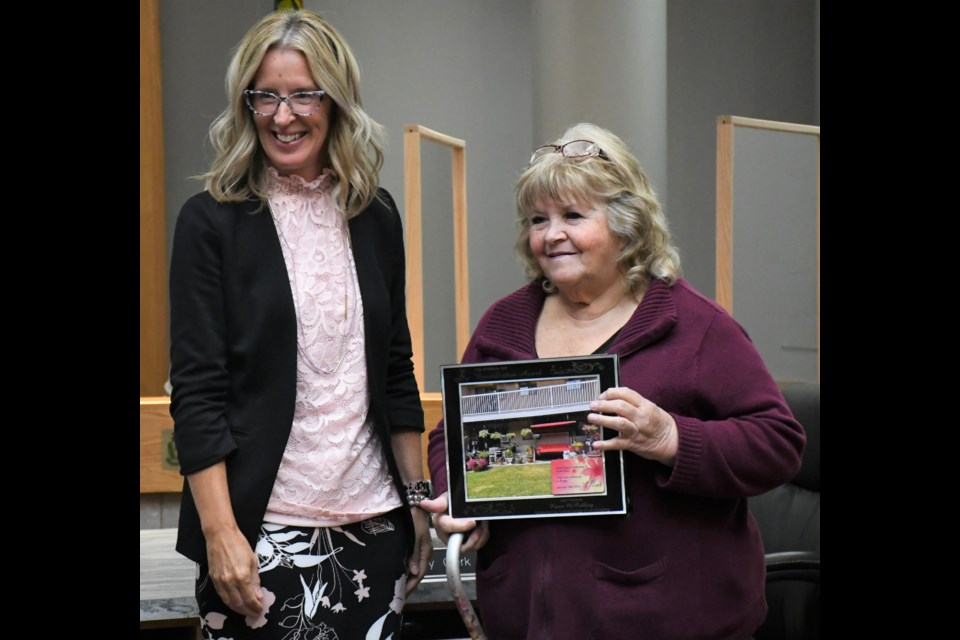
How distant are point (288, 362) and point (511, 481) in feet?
1.45

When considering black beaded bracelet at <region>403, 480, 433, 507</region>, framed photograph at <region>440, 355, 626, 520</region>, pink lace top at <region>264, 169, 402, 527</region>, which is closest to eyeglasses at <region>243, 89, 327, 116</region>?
pink lace top at <region>264, 169, 402, 527</region>

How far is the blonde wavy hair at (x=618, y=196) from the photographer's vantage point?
198 centimetres

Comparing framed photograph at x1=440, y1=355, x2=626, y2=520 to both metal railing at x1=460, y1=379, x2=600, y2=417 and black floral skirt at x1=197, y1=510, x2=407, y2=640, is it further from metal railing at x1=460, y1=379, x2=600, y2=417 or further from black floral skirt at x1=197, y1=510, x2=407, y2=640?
black floral skirt at x1=197, y1=510, x2=407, y2=640

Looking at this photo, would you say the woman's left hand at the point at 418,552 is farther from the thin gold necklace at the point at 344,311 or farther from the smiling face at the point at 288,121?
the smiling face at the point at 288,121

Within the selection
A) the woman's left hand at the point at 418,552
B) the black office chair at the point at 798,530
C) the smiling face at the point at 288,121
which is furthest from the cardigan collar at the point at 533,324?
the black office chair at the point at 798,530

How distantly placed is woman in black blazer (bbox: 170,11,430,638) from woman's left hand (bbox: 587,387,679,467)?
16.6 inches

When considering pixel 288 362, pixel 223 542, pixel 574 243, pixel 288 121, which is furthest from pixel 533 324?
pixel 223 542

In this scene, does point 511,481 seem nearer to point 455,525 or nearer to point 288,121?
point 455,525

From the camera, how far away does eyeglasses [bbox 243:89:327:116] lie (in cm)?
190

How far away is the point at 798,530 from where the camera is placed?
311 centimetres

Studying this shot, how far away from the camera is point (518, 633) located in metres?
1.94

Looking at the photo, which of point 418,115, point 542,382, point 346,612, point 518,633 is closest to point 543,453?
point 542,382

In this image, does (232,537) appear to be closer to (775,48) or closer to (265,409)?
(265,409)
